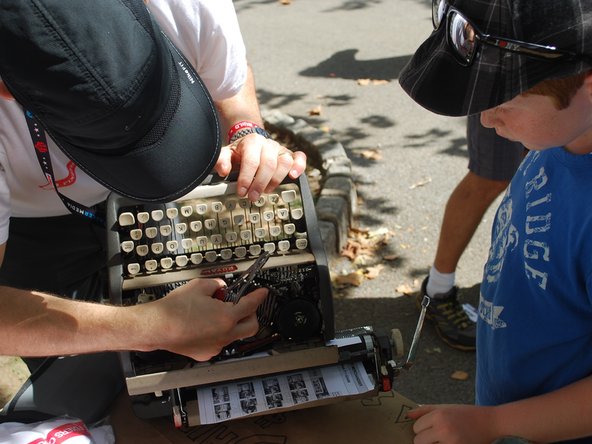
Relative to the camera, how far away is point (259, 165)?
1.71 meters

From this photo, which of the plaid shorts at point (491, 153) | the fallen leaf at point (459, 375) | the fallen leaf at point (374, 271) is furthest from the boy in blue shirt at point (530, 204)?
the fallen leaf at point (374, 271)

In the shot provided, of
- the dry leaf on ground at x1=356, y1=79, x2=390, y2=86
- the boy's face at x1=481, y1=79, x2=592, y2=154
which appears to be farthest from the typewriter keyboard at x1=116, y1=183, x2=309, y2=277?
the dry leaf on ground at x1=356, y1=79, x2=390, y2=86

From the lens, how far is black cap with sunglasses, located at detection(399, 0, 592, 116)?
3.65 ft

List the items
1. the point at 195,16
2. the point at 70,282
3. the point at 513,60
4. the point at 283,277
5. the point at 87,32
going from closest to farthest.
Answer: the point at 513,60 < the point at 87,32 < the point at 283,277 < the point at 195,16 < the point at 70,282

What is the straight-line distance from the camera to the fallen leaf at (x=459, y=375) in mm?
2945

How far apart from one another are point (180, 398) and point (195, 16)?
1.09 meters

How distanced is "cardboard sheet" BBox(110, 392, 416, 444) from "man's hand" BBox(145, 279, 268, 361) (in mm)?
194

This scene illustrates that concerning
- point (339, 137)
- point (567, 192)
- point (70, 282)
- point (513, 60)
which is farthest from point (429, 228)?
point (513, 60)

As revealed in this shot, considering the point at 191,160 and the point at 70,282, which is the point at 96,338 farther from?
the point at 70,282

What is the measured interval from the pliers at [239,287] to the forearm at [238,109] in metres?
0.70

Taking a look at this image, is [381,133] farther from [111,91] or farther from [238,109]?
[111,91]

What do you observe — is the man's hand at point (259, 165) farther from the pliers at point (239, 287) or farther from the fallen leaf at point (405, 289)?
the fallen leaf at point (405, 289)

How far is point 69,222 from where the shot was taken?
6.81 ft

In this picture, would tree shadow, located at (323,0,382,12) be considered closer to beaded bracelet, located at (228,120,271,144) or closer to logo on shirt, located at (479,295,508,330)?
beaded bracelet, located at (228,120,271,144)
